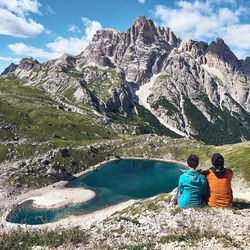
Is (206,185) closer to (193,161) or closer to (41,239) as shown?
(193,161)

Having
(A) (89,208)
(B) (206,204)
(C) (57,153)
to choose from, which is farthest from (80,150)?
(B) (206,204)

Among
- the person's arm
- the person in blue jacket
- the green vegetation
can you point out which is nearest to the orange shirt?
the person's arm

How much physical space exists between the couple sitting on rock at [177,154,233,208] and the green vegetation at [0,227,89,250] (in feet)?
24.0

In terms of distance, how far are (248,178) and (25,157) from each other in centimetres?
9857

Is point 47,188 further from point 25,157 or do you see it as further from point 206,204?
point 206,204

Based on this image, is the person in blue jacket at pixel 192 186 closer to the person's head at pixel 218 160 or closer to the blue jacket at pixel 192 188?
the blue jacket at pixel 192 188

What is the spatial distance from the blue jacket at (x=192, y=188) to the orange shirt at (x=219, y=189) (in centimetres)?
41

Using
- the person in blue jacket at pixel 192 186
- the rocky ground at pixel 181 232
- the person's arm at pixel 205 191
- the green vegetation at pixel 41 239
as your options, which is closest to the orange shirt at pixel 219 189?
the person's arm at pixel 205 191

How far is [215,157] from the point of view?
70.8 feet

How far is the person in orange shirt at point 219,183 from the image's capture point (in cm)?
2175

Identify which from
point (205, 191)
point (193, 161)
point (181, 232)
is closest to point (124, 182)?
point (205, 191)

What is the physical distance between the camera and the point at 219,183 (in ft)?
73.6

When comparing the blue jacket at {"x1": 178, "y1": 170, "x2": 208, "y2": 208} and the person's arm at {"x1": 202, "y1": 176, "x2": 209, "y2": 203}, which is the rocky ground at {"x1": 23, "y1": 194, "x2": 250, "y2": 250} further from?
the person's arm at {"x1": 202, "y1": 176, "x2": 209, "y2": 203}

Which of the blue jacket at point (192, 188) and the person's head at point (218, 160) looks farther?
Result: the blue jacket at point (192, 188)
